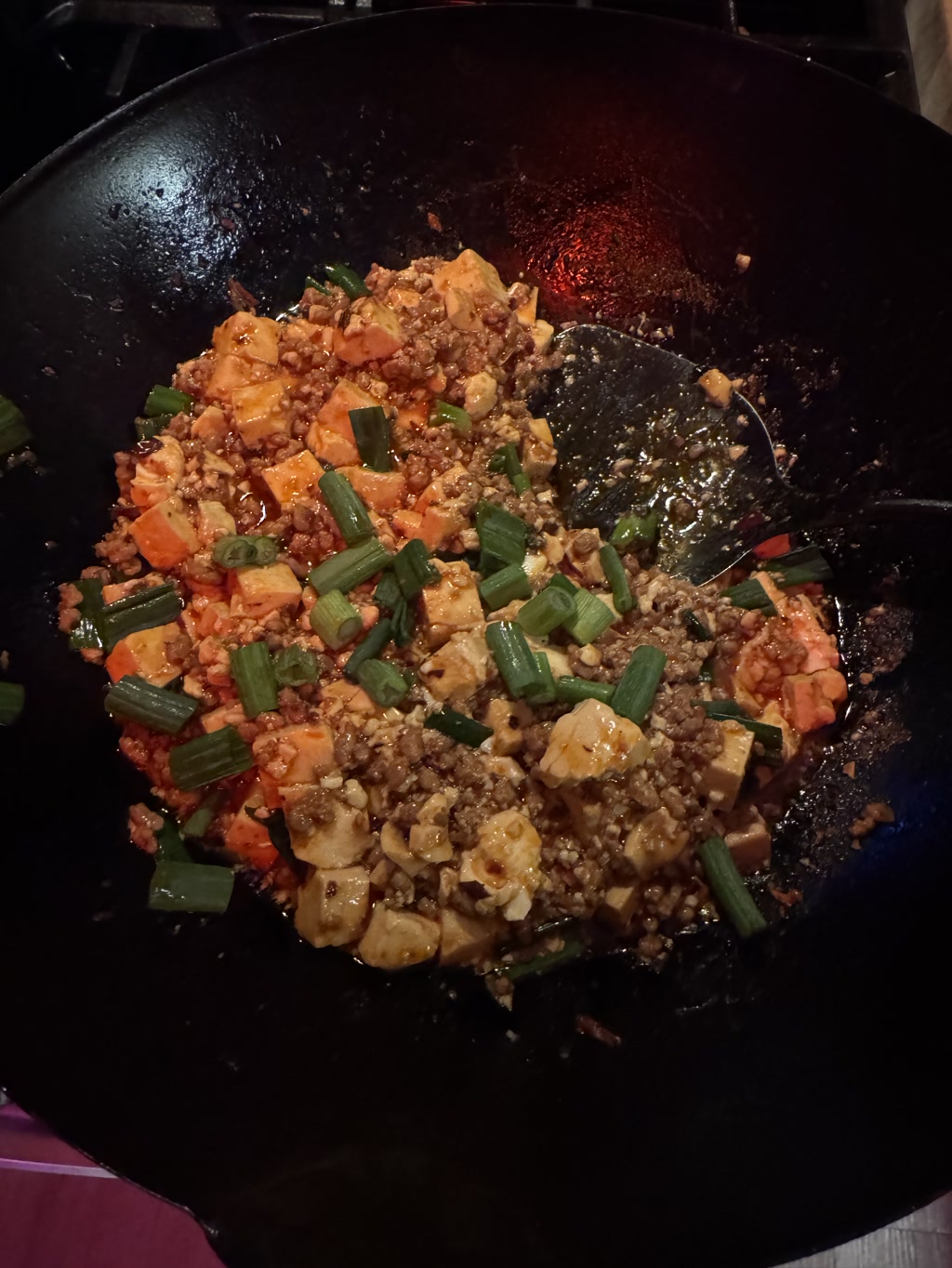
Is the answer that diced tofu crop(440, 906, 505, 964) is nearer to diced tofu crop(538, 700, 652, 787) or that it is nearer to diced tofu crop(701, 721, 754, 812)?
diced tofu crop(538, 700, 652, 787)

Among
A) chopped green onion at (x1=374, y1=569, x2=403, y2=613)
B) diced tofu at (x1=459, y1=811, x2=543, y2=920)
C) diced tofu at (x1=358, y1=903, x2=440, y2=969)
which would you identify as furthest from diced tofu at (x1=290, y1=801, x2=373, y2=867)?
chopped green onion at (x1=374, y1=569, x2=403, y2=613)

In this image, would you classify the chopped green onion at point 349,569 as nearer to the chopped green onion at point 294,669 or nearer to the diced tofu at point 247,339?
the chopped green onion at point 294,669

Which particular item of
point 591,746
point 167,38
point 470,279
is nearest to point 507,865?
point 591,746

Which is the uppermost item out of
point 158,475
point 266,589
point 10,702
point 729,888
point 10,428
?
point 10,428

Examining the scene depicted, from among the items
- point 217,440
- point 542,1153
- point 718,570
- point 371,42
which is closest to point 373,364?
point 217,440

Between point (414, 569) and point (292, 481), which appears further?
point (292, 481)

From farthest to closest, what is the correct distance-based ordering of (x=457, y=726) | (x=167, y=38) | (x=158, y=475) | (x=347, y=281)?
(x=167, y=38) < (x=347, y=281) < (x=158, y=475) < (x=457, y=726)

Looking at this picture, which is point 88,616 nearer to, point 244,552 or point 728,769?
point 244,552

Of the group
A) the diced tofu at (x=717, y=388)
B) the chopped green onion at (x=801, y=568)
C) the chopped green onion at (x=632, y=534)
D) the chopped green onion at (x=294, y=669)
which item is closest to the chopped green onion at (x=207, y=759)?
the chopped green onion at (x=294, y=669)
